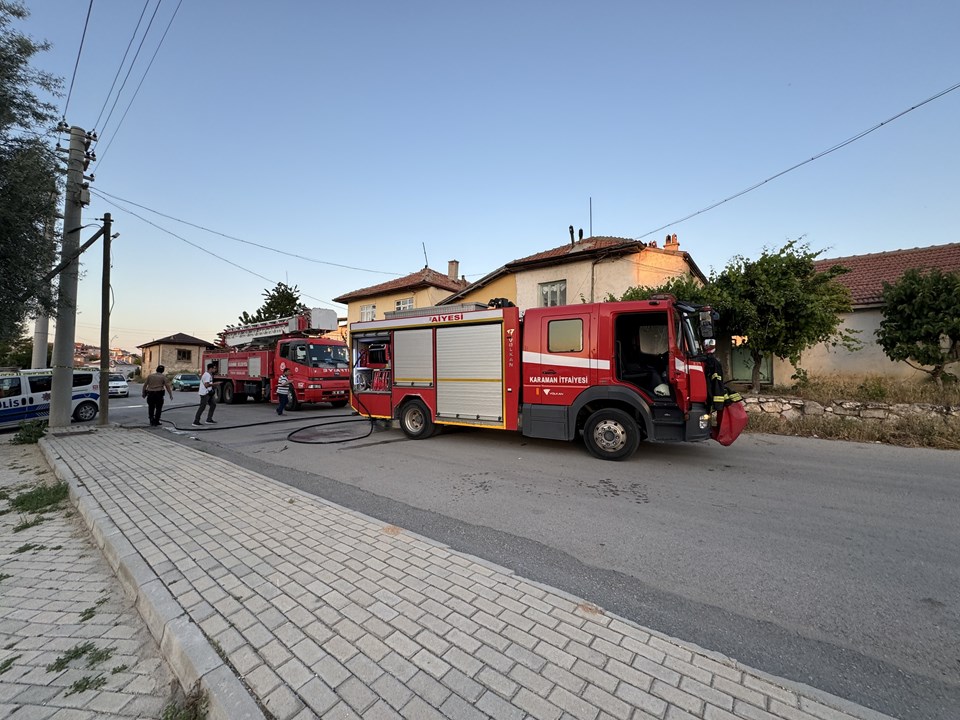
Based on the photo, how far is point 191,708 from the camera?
209 cm

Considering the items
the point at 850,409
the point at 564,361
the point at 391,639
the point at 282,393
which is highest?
the point at 564,361

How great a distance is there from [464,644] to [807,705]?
1679 millimetres

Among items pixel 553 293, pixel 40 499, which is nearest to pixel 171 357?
pixel 553 293

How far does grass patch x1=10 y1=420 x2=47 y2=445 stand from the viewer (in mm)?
10180

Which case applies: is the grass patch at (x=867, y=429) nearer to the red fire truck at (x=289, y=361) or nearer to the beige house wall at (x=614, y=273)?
the beige house wall at (x=614, y=273)

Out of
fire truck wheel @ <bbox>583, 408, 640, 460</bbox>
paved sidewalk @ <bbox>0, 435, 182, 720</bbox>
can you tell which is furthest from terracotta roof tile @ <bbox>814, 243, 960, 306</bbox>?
paved sidewalk @ <bbox>0, 435, 182, 720</bbox>

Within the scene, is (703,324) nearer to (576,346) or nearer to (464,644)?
(576,346)

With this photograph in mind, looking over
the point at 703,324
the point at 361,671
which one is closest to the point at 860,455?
the point at 703,324

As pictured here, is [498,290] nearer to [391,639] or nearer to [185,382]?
[391,639]

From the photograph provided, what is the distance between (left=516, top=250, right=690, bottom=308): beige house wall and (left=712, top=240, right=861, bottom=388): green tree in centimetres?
573

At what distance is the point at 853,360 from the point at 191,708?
17.9m

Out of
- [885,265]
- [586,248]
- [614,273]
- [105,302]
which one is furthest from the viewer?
[586,248]

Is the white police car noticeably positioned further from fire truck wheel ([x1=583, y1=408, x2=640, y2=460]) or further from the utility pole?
fire truck wheel ([x1=583, y1=408, x2=640, y2=460])

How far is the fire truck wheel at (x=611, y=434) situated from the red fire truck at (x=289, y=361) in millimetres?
9459
